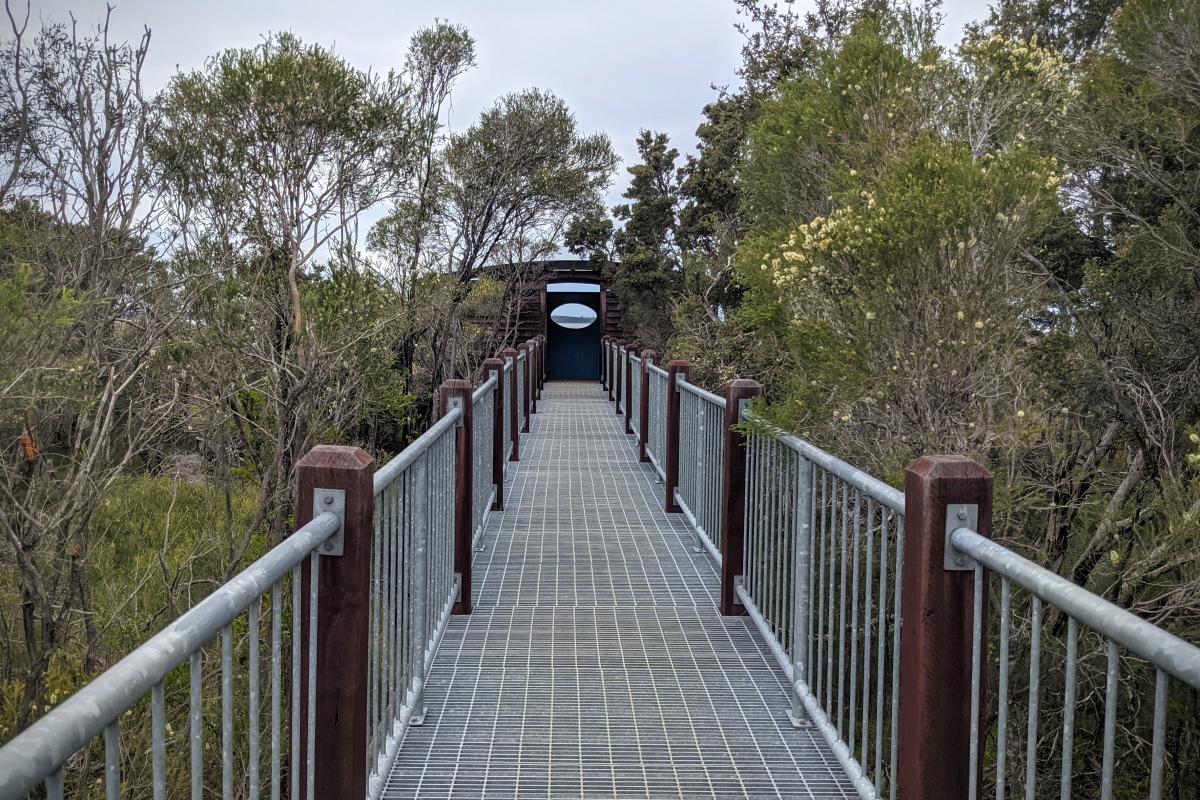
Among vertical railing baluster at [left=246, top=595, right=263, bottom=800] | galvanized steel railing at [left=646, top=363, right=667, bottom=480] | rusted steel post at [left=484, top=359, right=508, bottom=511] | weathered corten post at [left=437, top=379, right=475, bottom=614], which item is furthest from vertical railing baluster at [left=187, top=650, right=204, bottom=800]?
galvanized steel railing at [left=646, top=363, right=667, bottom=480]

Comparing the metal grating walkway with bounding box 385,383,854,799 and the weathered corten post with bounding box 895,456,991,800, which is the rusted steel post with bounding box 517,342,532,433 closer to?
the metal grating walkway with bounding box 385,383,854,799

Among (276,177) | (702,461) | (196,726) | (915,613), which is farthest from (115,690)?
(276,177)

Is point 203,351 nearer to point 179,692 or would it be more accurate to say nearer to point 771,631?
point 179,692

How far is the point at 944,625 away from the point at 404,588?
202cm

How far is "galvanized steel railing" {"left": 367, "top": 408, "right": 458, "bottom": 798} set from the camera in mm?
3223

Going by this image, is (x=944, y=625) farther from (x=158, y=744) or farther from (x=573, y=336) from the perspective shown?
(x=573, y=336)

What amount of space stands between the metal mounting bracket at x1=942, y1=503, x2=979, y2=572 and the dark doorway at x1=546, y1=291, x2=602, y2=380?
2877 centimetres

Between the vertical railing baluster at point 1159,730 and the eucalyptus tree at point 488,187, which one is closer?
the vertical railing baluster at point 1159,730

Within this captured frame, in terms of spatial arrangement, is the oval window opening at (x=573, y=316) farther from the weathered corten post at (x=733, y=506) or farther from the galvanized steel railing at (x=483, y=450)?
the weathered corten post at (x=733, y=506)

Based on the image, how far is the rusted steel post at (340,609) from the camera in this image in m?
2.43

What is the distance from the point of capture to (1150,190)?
9.92 meters

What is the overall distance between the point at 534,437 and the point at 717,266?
5.02 m

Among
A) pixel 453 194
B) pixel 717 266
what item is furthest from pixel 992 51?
pixel 453 194

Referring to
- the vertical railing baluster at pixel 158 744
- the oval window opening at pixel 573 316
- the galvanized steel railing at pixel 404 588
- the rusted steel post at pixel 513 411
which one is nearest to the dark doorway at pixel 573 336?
the oval window opening at pixel 573 316
